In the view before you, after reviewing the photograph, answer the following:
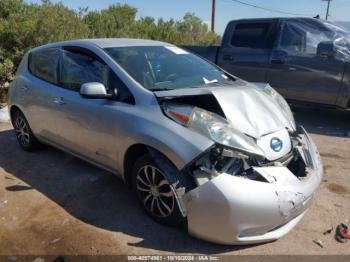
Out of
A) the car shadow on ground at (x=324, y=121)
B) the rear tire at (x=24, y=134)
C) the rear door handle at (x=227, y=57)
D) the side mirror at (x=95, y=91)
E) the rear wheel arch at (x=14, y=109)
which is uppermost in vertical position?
the side mirror at (x=95, y=91)

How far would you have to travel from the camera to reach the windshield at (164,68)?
3.67m

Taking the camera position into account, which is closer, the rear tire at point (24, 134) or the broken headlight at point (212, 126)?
the broken headlight at point (212, 126)

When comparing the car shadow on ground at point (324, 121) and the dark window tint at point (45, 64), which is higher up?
the dark window tint at point (45, 64)

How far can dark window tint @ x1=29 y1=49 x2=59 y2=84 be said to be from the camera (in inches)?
179

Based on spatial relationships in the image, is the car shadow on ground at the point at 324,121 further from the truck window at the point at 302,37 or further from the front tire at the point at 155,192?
the front tire at the point at 155,192

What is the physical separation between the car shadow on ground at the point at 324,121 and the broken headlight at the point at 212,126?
374cm

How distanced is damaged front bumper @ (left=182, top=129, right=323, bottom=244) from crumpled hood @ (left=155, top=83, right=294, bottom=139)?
39cm

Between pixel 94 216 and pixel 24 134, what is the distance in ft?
7.69

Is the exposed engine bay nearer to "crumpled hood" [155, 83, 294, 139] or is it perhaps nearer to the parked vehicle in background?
"crumpled hood" [155, 83, 294, 139]

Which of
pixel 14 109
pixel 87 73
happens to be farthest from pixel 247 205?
pixel 14 109

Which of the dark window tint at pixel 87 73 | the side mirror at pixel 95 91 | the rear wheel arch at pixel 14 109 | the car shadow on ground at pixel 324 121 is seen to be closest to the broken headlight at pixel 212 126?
the dark window tint at pixel 87 73

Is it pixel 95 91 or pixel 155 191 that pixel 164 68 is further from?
pixel 155 191

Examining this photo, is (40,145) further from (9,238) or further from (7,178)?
(9,238)

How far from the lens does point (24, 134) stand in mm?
5344
